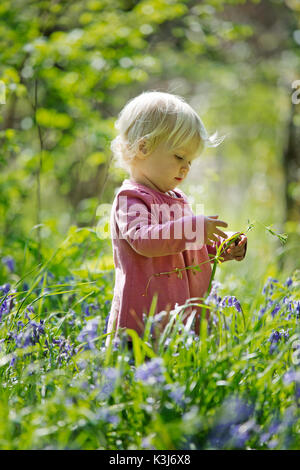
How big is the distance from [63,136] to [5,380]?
3.62 m

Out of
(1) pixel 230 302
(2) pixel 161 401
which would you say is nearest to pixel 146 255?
(1) pixel 230 302

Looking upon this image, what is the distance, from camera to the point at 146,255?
191cm

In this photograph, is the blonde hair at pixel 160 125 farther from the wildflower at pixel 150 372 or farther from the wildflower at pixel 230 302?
the wildflower at pixel 150 372

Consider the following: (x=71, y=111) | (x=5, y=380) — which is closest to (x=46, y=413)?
(x=5, y=380)

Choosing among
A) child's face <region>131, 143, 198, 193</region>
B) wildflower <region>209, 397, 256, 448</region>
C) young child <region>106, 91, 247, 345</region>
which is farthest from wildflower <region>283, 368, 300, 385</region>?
child's face <region>131, 143, 198, 193</region>

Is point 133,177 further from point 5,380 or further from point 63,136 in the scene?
point 63,136

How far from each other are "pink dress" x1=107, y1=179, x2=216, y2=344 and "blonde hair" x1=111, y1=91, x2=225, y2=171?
8.0 inches

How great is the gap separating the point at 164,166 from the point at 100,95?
7.15 feet

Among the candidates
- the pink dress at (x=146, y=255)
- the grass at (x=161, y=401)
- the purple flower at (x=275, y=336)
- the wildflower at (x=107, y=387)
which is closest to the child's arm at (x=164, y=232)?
the pink dress at (x=146, y=255)

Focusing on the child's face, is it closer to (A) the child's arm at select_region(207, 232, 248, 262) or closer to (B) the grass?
(A) the child's arm at select_region(207, 232, 248, 262)

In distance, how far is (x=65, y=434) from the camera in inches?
49.7

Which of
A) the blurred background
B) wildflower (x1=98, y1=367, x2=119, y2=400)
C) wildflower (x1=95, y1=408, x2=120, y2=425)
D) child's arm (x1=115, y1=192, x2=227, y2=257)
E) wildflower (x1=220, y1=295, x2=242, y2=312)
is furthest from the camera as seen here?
the blurred background

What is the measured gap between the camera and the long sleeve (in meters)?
1.83

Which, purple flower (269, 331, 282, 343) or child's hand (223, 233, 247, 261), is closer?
purple flower (269, 331, 282, 343)
